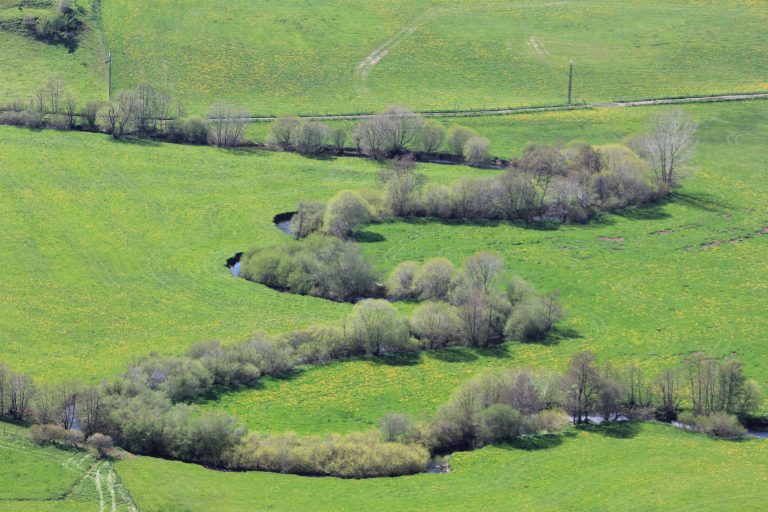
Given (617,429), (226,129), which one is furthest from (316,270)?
(226,129)

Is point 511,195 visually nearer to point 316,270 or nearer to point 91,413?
point 316,270

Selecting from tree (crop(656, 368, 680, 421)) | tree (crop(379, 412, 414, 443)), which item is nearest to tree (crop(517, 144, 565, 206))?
tree (crop(656, 368, 680, 421))

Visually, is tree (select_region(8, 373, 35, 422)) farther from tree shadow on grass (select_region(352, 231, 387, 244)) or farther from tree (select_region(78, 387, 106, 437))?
tree shadow on grass (select_region(352, 231, 387, 244))

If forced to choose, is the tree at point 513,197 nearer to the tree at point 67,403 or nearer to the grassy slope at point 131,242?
the grassy slope at point 131,242

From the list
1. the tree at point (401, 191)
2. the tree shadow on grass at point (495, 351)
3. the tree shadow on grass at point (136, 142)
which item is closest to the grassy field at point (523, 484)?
the tree shadow on grass at point (495, 351)

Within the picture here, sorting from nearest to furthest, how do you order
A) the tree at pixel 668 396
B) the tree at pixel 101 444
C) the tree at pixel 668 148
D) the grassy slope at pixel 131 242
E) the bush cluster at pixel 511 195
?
the tree at pixel 101 444 < the tree at pixel 668 396 < the grassy slope at pixel 131 242 < the bush cluster at pixel 511 195 < the tree at pixel 668 148

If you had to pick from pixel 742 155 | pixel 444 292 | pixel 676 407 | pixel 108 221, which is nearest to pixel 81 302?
pixel 108 221

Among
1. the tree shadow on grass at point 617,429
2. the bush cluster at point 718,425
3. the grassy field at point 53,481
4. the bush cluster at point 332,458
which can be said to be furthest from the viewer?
the tree shadow on grass at point 617,429
